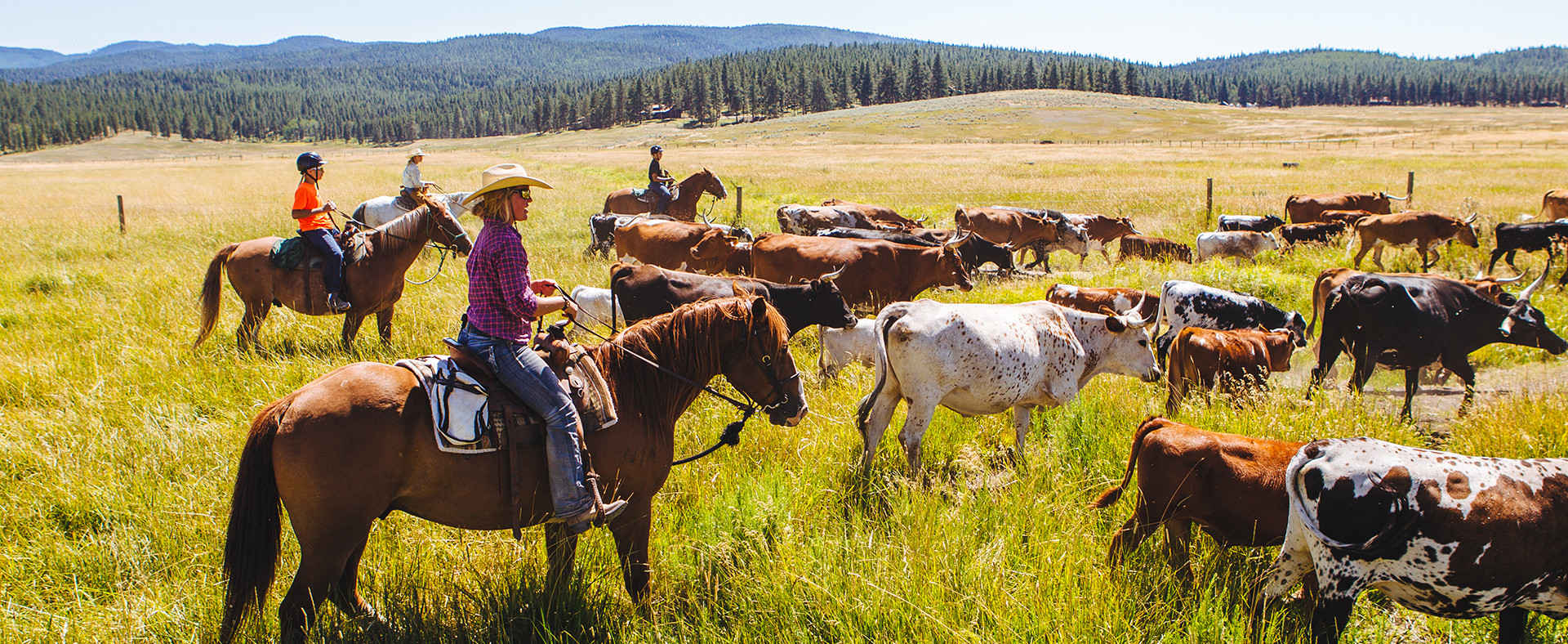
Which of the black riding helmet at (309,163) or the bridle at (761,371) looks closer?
the bridle at (761,371)

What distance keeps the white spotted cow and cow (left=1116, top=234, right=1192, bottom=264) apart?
28.9 feet

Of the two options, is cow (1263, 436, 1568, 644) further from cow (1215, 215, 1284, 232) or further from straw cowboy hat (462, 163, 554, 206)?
cow (1215, 215, 1284, 232)

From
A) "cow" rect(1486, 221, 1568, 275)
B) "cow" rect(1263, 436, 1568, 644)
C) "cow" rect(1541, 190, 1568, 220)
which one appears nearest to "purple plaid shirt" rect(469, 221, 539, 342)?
"cow" rect(1263, 436, 1568, 644)

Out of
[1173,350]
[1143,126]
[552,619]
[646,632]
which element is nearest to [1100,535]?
[646,632]

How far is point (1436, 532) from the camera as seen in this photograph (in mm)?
3350

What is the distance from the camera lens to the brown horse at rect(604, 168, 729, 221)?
1928 cm

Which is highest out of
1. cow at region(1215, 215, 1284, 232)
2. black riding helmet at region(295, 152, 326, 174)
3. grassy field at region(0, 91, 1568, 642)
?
black riding helmet at region(295, 152, 326, 174)

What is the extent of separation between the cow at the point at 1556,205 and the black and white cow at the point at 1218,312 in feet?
50.9

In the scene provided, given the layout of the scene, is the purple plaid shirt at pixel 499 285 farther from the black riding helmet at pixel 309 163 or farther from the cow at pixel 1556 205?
the cow at pixel 1556 205

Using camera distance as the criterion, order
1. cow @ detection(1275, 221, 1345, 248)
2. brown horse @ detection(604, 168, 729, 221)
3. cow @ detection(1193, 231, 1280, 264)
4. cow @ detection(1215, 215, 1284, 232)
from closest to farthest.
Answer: cow @ detection(1193, 231, 1280, 264) → cow @ detection(1275, 221, 1345, 248) → cow @ detection(1215, 215, 1284, 232) → brown horse @ detection(604, 168, 729, 221)

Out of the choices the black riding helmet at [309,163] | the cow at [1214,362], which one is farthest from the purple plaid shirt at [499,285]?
the cow at [1214,362]

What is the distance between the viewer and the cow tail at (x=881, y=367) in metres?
6.45

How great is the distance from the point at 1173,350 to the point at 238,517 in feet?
26.2

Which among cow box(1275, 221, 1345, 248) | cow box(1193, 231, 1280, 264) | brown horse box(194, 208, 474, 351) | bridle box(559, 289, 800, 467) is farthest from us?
cow box(1275, 221, 1345, 248)
